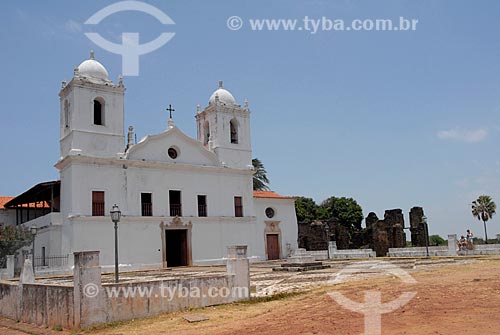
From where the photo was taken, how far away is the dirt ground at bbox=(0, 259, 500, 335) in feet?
24.1

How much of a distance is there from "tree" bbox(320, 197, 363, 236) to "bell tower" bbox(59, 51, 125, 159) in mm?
33886

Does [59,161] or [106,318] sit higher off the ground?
[59,161]

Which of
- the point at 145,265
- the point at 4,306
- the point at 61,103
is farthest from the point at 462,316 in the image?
the point at 61,103

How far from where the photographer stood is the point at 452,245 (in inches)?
1044

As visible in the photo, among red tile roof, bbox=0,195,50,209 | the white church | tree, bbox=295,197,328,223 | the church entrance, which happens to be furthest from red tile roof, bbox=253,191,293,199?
tree, bbox=295,197,328,223

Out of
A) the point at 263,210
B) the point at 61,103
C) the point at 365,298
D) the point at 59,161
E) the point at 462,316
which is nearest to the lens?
the point at 462,316

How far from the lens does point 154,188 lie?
28.5 meters

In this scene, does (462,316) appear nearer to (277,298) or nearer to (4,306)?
(277,298)

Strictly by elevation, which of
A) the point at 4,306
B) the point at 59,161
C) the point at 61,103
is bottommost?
the point at 4,306

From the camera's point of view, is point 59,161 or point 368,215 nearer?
point 59,161

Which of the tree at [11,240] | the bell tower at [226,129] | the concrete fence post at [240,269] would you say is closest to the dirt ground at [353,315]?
the concrete fence post at [240,269]

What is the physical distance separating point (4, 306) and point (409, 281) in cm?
1034

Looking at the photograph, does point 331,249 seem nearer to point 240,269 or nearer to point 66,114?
point 66,114

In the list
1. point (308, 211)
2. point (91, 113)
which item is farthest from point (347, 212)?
point (91, 113)
